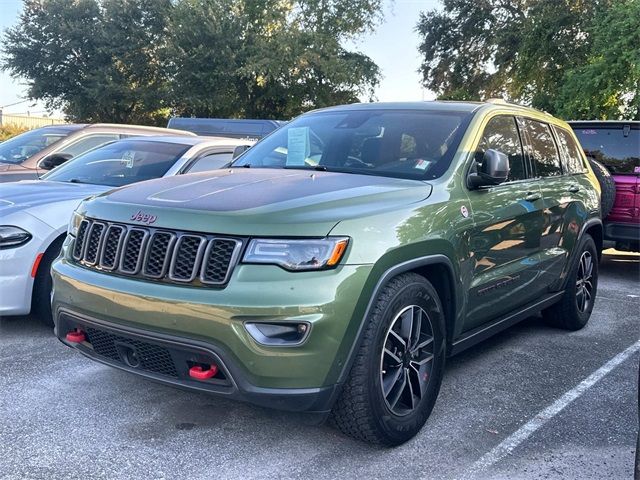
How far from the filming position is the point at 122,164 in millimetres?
5922

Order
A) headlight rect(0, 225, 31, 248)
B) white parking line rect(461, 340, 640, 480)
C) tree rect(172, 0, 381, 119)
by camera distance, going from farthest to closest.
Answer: tree rect(172, 0, 381, 119) < headlight rect(0, 225, 31, 248) < white parking line rect(461, 340, 640, 480)

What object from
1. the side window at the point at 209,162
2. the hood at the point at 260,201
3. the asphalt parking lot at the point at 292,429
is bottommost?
the asphalt parking lot at the point at 292,429

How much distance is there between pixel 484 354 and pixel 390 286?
6.87 feet

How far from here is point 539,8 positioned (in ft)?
72.6

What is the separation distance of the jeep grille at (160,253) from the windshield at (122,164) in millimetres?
2524

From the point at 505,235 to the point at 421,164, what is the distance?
74 cm

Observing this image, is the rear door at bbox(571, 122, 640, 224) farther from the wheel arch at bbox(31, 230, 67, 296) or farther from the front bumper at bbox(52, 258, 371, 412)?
the wheel arch at bbox(31, 230, 67, 296)

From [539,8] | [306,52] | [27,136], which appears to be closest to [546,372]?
[27,136]

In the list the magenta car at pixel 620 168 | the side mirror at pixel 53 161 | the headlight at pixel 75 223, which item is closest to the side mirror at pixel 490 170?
the headlight at pixel 75 223

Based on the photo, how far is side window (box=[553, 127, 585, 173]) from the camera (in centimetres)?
529

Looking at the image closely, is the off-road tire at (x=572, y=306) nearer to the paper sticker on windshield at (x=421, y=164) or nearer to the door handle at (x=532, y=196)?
the door handle at (x=532, y=196)

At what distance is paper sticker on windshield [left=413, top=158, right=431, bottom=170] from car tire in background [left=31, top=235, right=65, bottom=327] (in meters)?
2.67

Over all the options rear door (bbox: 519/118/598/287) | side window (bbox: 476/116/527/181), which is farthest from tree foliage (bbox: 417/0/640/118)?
side window (bbox: 476/116/527/181)

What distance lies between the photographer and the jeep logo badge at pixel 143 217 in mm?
3031
